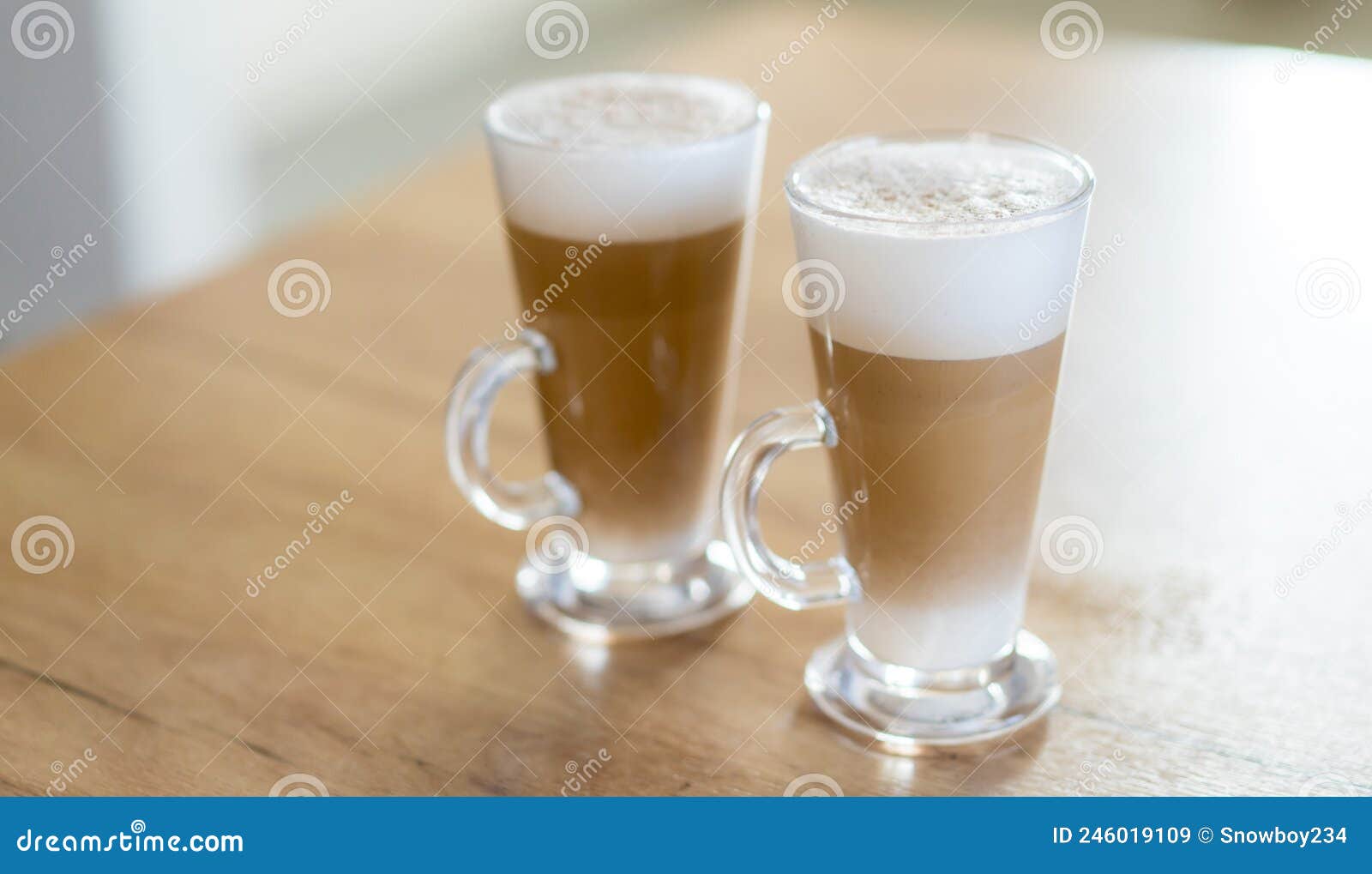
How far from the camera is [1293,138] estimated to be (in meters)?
1.68

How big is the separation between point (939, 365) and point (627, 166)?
0.82 ft

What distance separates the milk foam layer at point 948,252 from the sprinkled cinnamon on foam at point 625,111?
5.5 inches

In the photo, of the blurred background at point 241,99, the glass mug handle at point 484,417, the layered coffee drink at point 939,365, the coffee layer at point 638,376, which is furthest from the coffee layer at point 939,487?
the blurred background at point 241,99

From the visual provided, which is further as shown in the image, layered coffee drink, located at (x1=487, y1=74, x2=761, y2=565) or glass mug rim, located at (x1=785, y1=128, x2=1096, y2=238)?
layered coffee drink, located at (x1=487, y1=74, x2=761, y2=565)

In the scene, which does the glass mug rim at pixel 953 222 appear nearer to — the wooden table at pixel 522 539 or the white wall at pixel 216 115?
the wooden table at pixel 522 539

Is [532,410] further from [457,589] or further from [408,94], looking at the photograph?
[408,94]

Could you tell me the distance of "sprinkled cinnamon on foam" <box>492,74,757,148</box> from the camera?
3.31 feet

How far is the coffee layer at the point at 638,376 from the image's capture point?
1.00 metres

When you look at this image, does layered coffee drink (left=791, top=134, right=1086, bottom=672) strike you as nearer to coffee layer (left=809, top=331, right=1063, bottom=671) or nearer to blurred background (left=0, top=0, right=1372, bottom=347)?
coffee layer (left=809, top=331, right=1063, bottom=671)

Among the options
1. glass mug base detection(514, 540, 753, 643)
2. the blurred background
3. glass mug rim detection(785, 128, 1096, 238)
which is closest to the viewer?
glass mug rim detection(785, 128, 1096, 238)

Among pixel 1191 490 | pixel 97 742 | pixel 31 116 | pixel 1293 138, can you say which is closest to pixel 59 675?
pixel 97 742

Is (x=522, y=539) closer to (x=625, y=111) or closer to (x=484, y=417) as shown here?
(x=484, y=417)

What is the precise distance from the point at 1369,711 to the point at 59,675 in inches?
33.3

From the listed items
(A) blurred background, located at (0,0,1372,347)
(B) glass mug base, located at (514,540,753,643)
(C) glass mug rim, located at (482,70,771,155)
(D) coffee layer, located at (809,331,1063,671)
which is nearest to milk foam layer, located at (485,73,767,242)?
(C) glass mug rim, located at (482,70,771,155)
